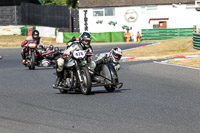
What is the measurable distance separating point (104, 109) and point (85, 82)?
1864mm

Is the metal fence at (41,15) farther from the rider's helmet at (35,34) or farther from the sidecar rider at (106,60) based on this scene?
the sidecar rider at (106,60)

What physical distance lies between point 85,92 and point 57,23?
44.3 meters

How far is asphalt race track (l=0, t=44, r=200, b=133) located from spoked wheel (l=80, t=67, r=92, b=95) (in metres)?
0.16

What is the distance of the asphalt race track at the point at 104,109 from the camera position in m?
6.74

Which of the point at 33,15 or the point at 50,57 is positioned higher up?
the point at 33,15

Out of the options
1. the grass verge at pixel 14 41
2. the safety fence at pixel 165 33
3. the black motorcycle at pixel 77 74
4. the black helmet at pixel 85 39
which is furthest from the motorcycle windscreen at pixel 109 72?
the safety fence at pixel 165 33

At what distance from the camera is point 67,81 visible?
35.1ft

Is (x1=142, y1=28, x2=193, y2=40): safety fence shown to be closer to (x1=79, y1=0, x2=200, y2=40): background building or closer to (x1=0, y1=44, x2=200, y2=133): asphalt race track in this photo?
(x1=79, y1=0, x2=200, y2=40): background building

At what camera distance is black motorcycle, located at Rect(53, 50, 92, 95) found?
10.2m

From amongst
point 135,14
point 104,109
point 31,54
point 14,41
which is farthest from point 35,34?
point 135,14

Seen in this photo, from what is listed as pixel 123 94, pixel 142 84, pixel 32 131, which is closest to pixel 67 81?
pixel 123 94

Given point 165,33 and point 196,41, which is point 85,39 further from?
point 165,33

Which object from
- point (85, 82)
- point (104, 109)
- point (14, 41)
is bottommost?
point (104, 109)

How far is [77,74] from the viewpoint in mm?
10328
